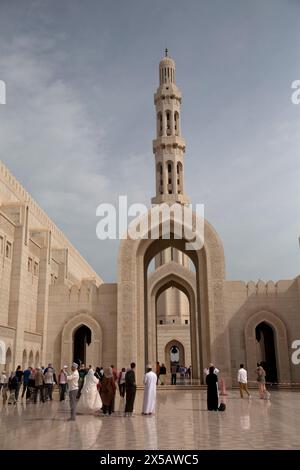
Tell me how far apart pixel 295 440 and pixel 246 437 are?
31.0 inches

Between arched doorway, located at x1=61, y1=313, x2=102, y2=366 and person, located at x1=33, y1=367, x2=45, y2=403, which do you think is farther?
arched doorway, located at x1=61, y1=313, x2=102, y2=366

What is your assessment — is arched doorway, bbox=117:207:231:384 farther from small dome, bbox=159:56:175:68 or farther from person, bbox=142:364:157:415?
small dome, bbox=159:56:175:68

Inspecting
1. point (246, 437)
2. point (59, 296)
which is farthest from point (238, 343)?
point (246, 437)

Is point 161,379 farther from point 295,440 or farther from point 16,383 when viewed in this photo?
point 295,440

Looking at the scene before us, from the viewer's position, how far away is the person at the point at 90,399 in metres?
11.8

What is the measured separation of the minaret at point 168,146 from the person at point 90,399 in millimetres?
24741

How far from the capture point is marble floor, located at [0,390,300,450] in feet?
22.0

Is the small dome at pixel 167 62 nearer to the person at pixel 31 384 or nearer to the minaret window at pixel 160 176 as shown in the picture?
the minaret window at pixel 160 176

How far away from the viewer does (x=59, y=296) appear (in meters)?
24.2

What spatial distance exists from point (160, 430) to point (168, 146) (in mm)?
30636

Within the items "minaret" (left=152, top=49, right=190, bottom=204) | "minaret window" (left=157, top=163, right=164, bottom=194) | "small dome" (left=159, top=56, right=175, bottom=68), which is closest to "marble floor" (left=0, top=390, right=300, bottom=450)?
"minaret" (left=152, top=49, right=190, bottom=204)

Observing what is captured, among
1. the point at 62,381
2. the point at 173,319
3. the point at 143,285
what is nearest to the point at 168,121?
the point at 143,285

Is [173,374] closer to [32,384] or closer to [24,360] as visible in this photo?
[24,360]

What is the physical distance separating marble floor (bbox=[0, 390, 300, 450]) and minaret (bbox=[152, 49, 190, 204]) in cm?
2580
